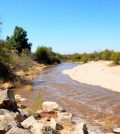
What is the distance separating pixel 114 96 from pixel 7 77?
43.7 feet

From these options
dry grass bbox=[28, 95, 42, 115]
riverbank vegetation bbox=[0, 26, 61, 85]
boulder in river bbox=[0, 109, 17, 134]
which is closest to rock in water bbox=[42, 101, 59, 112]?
dry grass bbox=[28, 95, 42, 115]

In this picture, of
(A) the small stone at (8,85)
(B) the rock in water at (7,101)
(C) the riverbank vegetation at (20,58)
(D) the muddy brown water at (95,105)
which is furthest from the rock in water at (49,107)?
(C) the riverbank vegetation at (20,58)

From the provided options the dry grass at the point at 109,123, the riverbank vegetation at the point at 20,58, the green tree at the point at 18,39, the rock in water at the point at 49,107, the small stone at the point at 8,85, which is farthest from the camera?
the green tree at the point at 18,39

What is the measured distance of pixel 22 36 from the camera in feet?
252

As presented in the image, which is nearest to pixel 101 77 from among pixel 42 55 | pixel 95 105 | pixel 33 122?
pixel 95 105

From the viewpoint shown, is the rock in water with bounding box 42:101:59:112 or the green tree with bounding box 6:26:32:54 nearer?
the rock in water with bounding box 42:101:59:112

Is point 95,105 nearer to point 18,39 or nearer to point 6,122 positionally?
point 6,122

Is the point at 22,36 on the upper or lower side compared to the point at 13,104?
upper

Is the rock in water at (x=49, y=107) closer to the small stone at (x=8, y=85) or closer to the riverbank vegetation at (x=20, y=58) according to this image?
the small stone at (x=8, y=85)

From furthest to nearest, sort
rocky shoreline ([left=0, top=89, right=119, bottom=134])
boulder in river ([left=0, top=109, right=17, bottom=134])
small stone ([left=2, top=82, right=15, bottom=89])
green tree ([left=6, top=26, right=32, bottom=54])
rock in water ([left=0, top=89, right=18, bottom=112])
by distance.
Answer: green tree ([left=6, top=26, right=32, bottom=54]) → small stone ([left=2, top=82, right=15, bottom=89]) → rock in water ([left=0, top=89, right=18, bottom=112]) → rocky shoreline ([left=0, top=89, right=119, bottom=134]) → boulder in river ([left=0, top=109, right=17, bottom=134])

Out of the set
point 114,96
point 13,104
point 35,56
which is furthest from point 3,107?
point 35,56

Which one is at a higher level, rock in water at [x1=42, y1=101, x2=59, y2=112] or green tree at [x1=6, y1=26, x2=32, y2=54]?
green tree at [x1=6, y1=26, x2=32, y2=54]

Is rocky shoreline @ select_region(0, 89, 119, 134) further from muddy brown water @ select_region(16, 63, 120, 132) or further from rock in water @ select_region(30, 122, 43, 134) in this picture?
muddy brown water @ select_region(16, 63, 120, 132)

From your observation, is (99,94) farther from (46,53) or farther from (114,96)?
(46,53)
